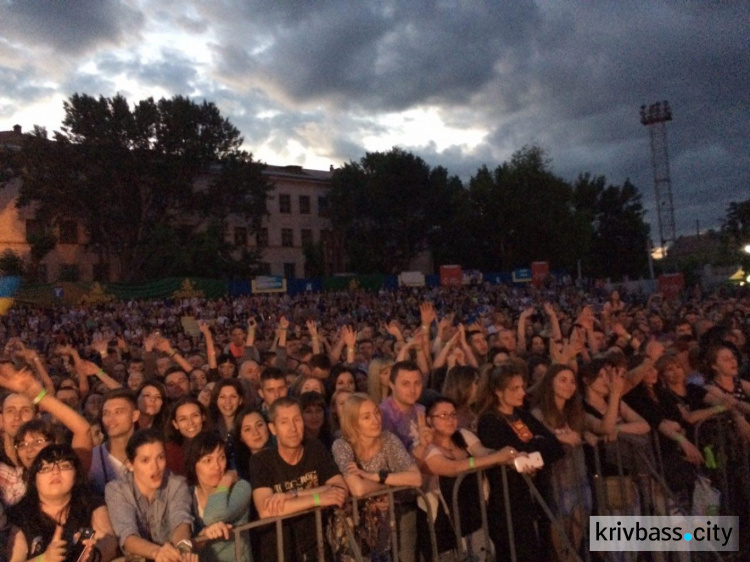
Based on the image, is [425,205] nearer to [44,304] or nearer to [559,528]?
[44,304]

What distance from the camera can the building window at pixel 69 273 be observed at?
38.0m

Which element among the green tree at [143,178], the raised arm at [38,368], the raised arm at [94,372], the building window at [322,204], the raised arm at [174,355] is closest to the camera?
the raised arm at [94,372]

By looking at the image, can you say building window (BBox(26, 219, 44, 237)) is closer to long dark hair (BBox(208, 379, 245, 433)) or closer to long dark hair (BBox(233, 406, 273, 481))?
long dark hair (BBox(208, 379, 245, 433))

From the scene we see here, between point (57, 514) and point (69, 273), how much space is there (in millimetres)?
38853

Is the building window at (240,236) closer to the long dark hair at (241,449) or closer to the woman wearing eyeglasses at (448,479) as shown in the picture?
the long dark hair at (241,449)

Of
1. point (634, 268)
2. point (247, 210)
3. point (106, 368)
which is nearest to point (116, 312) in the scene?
point (106, 368)

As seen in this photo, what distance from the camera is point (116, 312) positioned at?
23.7 metres

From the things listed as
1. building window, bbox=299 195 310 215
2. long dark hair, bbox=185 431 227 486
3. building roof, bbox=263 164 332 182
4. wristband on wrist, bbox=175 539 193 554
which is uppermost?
building roof, bbox=263 164 332 182

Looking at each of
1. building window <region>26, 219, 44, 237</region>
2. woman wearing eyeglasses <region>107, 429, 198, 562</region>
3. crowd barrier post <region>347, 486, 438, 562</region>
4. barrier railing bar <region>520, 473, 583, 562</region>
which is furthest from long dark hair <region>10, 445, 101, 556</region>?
building window <region>26, 219, 44, 237</region>

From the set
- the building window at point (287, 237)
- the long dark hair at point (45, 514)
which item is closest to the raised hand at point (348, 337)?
the long dark hair at point (45, 514)

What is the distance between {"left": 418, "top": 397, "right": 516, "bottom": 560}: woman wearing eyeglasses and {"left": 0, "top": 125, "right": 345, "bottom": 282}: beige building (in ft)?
126

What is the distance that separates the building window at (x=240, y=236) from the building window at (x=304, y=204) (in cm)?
852

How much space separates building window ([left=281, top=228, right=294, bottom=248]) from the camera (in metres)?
53.8

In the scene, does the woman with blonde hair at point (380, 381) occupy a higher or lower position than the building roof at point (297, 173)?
lower
